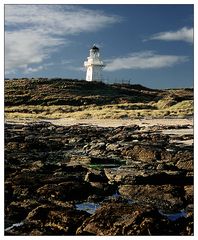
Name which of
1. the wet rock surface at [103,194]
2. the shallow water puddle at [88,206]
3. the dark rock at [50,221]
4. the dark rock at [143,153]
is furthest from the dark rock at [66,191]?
the dark rock at [143,153]

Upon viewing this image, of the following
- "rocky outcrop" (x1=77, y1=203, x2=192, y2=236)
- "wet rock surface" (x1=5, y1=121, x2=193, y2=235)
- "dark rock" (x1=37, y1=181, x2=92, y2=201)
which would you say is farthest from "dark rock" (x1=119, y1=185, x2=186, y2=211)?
"rocky outcrop" (x1=77, y1=203, x2=192, y2=236)

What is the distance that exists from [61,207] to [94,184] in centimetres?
229

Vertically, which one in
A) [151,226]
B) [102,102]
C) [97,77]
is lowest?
[151,226]

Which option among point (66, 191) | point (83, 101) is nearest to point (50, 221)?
point (66, 191)

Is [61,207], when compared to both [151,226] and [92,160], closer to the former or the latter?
[151,226]

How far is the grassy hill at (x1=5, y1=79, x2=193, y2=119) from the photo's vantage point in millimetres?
38156

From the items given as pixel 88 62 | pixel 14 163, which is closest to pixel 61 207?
pixel 14 163

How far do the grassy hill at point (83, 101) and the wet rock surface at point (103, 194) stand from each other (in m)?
19.8

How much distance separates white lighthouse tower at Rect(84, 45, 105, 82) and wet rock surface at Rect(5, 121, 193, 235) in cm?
4337

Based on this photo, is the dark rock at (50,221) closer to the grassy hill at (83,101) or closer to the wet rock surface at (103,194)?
the wet rock surface at (103,194)

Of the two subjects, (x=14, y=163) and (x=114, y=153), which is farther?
(x=114, y=153)

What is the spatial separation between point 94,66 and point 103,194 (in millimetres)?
51343

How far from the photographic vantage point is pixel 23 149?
18328 mm

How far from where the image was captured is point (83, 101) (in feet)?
161
